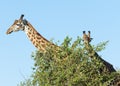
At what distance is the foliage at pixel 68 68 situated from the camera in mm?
19500

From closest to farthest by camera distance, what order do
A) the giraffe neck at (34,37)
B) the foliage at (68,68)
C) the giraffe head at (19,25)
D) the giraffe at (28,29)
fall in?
1. the foliage at (68,68)
2. the giraffe neck at (34,37)
3. the giraffe at (28,29)
4. the giraffe head at (19,25)

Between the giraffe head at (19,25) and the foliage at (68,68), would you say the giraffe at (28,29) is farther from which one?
the foliage at (68,68)

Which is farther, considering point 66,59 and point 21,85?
point 21,85

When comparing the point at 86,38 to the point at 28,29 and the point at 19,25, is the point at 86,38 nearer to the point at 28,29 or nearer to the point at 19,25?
the point at 28,29

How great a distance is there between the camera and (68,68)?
770 inches

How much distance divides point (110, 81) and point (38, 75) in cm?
357

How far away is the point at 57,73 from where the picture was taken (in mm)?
19688

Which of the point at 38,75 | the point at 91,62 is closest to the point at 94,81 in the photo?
the point at 91,62

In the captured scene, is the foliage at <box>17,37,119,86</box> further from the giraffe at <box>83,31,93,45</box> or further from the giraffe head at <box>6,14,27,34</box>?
the giraffe head at <box>6,14,27,34</box>

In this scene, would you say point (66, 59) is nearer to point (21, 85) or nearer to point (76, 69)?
point (76, 69)

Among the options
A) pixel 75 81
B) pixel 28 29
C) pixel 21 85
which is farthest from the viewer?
pixel 28 29

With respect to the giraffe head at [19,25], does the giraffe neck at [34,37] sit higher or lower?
lower

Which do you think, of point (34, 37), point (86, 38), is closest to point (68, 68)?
point (86, 38)

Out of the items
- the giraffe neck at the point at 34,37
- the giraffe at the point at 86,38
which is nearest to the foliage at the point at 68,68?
the giraffe at the point at 86,38
